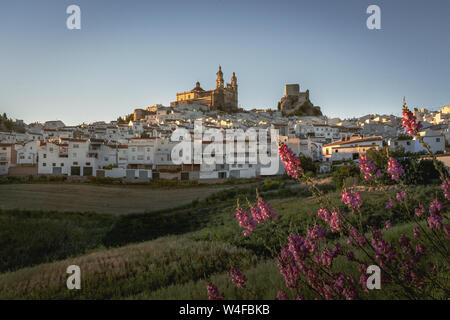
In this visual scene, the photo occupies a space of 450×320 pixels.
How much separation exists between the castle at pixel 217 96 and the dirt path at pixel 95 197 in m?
80.7

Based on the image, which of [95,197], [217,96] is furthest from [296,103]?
[95,197]

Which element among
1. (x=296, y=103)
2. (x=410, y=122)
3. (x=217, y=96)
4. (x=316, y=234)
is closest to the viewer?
(x=410, y=122)

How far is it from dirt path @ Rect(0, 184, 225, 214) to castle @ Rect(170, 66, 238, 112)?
80672 millimetres

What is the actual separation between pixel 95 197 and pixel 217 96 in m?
87.9

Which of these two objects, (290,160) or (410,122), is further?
(290,160)

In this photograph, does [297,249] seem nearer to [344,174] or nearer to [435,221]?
[435,221]

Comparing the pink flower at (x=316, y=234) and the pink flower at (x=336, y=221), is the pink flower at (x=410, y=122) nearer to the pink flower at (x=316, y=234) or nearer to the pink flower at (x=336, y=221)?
the pink flower at (x=336, y=221)

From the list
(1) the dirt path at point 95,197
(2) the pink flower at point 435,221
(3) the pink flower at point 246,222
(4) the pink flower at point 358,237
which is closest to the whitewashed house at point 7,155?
(1) the dirt path at point 95,197

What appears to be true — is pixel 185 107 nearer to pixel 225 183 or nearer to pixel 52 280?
pixel 225 183

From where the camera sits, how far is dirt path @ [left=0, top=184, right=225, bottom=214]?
22.7 m

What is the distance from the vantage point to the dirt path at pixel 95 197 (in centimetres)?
2273

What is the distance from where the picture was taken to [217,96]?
107750mm

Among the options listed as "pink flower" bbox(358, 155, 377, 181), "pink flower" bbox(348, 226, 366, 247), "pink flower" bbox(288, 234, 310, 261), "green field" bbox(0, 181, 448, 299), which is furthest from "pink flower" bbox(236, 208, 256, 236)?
"pink flower" bbox(358, 155, 377, 181)

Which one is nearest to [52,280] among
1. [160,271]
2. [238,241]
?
[160,271]
